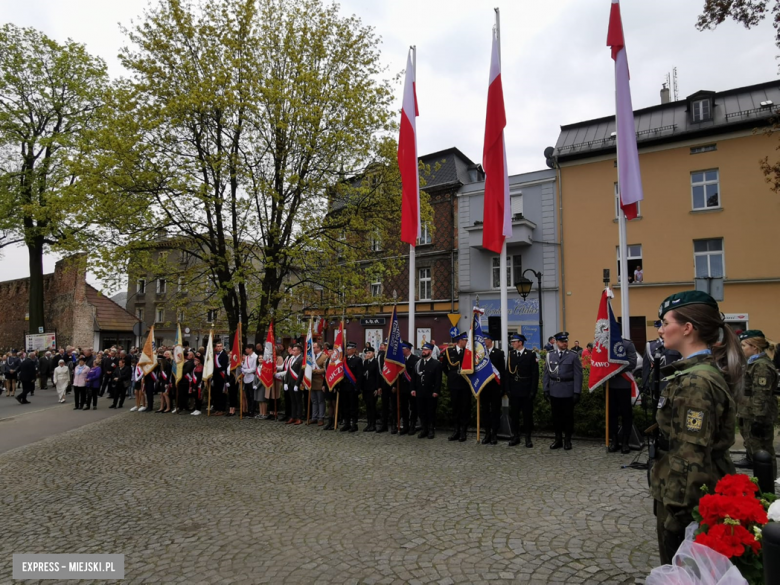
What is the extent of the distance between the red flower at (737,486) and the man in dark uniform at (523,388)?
6850mm

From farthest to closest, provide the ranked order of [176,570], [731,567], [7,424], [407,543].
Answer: [7,424], [407,543], [176,570], [731,567]

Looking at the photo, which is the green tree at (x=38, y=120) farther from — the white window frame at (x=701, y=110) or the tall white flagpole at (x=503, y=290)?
the white window frame at (x=701, y=110)

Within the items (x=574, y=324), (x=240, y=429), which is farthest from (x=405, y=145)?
(x=574, y=324)

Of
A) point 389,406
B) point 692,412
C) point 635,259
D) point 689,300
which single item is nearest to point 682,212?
point 635,259

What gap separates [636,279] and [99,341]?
30.7 meters

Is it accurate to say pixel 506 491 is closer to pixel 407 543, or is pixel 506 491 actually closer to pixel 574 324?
pixel 407 543

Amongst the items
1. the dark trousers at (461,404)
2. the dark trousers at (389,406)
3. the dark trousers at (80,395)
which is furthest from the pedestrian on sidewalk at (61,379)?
the dark trousers at (461,404)

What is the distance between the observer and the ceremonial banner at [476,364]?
31.2 ft

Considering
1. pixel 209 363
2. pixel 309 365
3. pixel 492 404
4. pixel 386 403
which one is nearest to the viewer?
pixel 492 404

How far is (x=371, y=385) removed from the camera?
11203 millimetres

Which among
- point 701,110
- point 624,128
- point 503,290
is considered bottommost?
point 503,290

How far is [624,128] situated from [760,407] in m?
5.86

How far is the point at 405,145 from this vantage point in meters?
11.8

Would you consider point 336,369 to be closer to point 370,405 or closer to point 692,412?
point 370,405
